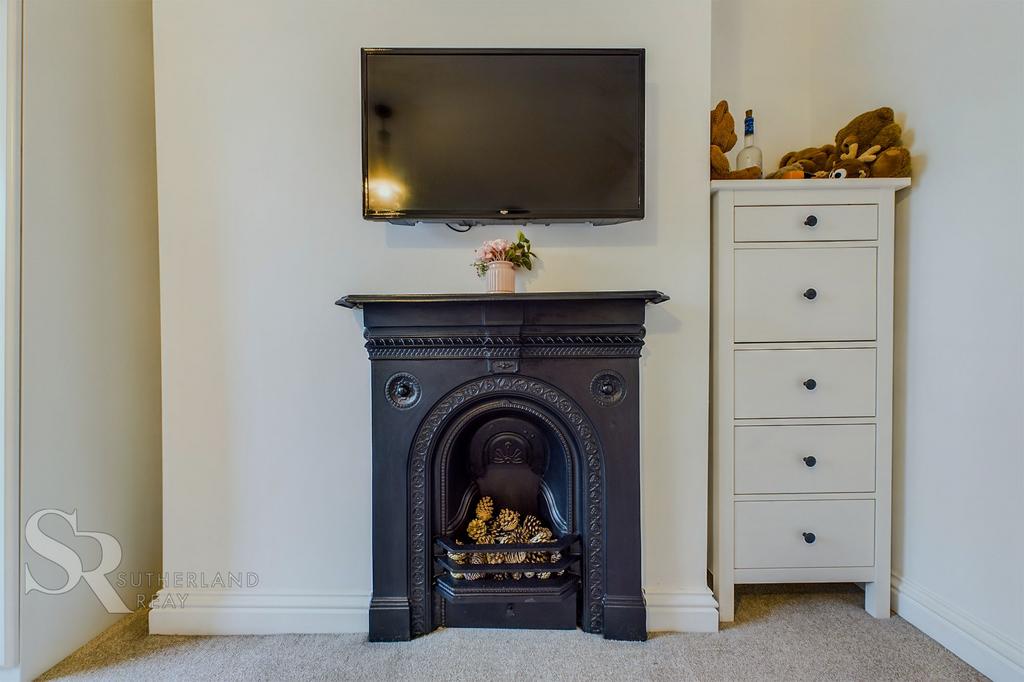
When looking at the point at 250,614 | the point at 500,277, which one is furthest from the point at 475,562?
the point at 500,277

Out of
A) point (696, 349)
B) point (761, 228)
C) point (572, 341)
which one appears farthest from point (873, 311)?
point (572, 341)

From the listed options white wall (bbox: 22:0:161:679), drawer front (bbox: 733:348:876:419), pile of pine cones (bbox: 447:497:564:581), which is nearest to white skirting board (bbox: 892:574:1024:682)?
drawer front (bbox: 733:348:876:419)

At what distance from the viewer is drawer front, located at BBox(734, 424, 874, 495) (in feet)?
5.35

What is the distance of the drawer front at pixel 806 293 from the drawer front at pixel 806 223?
44mm

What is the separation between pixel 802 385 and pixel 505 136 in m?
1.30

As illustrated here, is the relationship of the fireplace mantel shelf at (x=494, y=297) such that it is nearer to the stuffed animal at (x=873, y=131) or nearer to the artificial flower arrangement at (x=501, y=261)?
the artificial flower arrangement at (x=501, y=261)

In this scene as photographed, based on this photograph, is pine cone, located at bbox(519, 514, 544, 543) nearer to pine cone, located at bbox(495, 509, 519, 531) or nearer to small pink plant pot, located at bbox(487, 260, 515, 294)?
pine cone, located at bbox(495, 509, 519, 531)

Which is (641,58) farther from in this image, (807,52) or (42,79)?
(42,79)

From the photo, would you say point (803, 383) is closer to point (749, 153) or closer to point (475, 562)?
point (749, 153)

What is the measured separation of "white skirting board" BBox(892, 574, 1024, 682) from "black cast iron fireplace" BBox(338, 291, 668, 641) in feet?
3.05

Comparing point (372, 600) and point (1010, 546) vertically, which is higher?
point (1010, 546)

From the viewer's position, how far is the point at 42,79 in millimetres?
1406

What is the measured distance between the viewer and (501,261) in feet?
4.99

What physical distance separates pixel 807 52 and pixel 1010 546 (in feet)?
6.48
